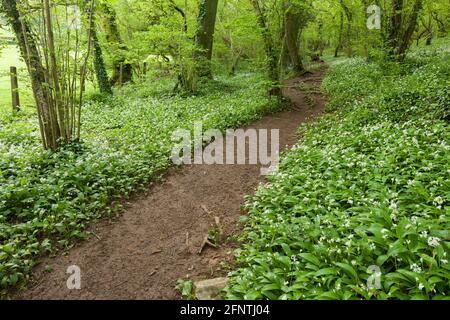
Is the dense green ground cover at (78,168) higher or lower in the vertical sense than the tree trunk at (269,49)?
lower

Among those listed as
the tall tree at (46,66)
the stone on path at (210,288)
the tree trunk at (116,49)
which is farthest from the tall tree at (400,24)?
the stone on path at (210,288)

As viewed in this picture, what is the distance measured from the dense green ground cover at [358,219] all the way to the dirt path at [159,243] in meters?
0.58

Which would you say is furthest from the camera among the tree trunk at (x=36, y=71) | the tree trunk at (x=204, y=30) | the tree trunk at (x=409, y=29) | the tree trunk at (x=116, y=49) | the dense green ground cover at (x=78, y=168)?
the tree trunk at (x=116, y=49)

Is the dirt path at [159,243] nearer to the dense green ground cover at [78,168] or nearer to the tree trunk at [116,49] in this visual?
the dense green ground cover at [78,168]

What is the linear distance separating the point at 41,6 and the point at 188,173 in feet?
16.9

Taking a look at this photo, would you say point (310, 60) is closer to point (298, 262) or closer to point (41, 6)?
point (41, 6)

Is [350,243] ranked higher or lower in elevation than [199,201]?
higher

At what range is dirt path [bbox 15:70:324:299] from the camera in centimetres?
436

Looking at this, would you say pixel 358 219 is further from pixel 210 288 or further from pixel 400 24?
pixel 400 24

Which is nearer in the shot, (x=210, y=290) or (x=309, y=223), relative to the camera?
(x=210, y=290)

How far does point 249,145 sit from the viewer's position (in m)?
9.65

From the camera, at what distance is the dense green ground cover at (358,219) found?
331 centimetres

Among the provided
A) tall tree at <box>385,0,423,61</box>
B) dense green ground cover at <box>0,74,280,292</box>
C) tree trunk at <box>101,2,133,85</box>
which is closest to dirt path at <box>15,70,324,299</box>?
dense green ground cover at <box>0,74,280,292</box>
